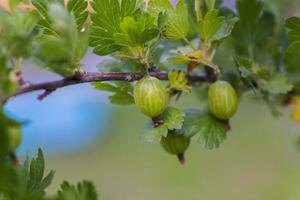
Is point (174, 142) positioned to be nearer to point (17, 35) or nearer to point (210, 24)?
point (210, 24)

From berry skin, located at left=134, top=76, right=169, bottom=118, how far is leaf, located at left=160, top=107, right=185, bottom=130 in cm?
2

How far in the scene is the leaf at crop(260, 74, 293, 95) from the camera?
2.22 feet

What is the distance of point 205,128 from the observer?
2.06 feet

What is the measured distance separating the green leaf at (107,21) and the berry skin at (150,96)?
5cm

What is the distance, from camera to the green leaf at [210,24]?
58 cm

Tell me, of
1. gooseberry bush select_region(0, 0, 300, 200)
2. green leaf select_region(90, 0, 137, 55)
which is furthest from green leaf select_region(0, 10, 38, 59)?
green leaf select_region(90, 0, 137, 55)

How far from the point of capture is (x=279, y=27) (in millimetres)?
790

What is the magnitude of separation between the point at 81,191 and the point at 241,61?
25 cm

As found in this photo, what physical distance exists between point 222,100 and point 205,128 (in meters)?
0.04

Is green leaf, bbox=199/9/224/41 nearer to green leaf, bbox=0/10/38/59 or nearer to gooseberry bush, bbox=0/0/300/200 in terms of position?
gooseberry bush, bbox=0/0/300/200

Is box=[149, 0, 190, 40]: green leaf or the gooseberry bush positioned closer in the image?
the gooseberry bush

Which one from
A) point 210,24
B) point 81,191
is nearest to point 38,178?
point 81,191

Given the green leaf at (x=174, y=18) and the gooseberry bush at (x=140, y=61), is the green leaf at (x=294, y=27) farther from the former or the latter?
the green leaf at (x=174, y=18)

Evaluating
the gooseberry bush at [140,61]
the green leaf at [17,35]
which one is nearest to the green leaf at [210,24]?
the gooseberry bush at [140,61]
